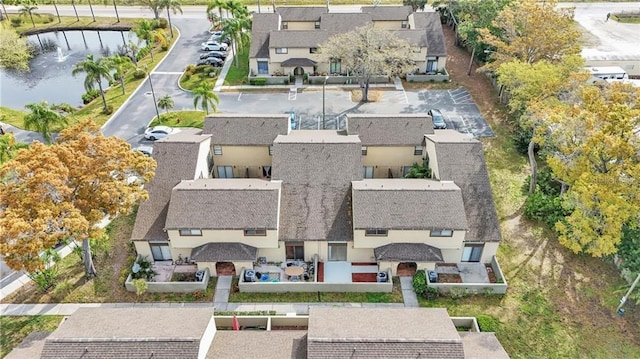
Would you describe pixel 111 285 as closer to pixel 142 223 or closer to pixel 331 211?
pixel 142 223

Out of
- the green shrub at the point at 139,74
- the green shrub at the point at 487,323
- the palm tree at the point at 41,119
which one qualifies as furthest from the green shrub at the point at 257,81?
the green shrub at the point at 487,323

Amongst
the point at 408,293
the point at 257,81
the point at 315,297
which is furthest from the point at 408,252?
the point at 257,81

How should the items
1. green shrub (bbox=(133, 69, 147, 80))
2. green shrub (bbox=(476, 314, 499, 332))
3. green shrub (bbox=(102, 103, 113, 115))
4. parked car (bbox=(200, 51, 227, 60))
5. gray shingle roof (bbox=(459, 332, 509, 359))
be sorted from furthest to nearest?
parked car (bbox=(200, 51, 227, 60)), green shrub (bbox=(133, 69, 147, 80)), green shrub (bbox=(102, 103, 113, 115)), green shrub (bbox=(476, 314, 499, 332)), gray shingle roof (bbox=(459, 332, 509, 359))

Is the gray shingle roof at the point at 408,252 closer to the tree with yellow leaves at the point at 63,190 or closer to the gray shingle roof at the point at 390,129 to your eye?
the gray shingle roof at the point at 390,129

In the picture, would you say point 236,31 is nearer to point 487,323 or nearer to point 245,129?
point 245,129

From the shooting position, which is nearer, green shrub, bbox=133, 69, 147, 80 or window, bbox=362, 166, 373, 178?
window, bbox=362, 166, 373, 178

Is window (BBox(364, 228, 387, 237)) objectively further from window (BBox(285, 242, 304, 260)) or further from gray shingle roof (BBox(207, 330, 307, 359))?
gray shingle roof (BBox(207, 330, 307, 359))

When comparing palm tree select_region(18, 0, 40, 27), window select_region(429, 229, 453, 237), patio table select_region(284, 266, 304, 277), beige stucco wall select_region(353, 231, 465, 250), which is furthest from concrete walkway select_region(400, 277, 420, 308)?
palm tree select_region(18, 0, 40, 27)
